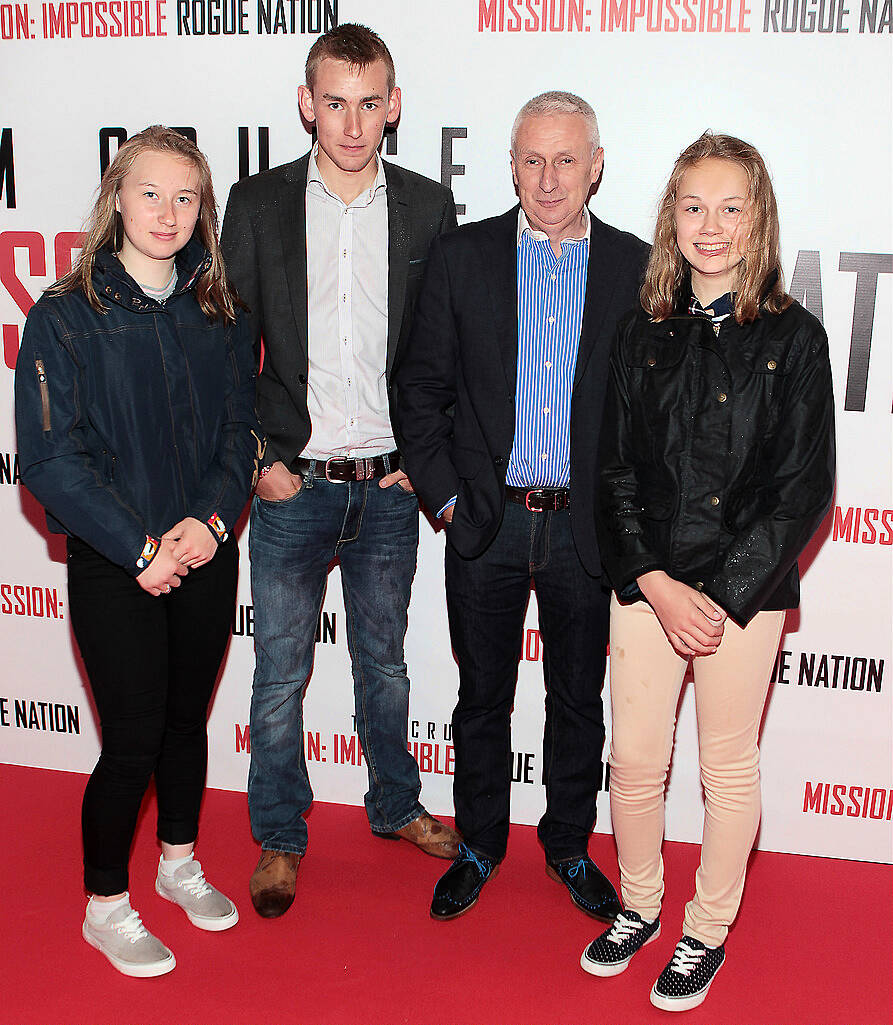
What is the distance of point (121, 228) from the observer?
2.38 m

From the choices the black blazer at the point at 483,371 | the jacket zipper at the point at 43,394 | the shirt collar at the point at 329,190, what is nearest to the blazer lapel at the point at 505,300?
the black blazer at the point at 483,371

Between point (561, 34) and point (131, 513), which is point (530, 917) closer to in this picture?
point (131, 513)

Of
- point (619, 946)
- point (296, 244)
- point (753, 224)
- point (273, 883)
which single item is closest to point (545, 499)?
point (753, 224)

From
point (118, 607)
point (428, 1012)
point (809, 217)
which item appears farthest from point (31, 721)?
point (809, 217)

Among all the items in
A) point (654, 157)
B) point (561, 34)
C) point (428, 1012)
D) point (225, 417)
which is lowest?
point (428, 1012)

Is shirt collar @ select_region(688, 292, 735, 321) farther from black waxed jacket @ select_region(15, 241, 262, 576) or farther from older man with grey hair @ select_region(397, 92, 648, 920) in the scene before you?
black waxed jacket @ select_region(15, 241, 262, 576)

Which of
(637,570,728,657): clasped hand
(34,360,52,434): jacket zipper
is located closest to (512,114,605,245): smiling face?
(637,570,728,657): clasped hand

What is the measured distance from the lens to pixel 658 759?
7.97ft

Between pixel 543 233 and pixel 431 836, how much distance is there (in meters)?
1.77

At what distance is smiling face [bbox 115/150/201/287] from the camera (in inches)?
90.2

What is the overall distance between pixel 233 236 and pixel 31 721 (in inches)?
76.0

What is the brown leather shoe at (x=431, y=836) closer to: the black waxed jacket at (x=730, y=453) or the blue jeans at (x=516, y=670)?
the blue jeans at (x=516, y=670)

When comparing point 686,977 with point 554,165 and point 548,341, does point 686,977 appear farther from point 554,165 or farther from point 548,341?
point 554,165

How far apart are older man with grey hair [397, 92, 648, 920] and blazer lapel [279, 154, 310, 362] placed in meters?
0.29
